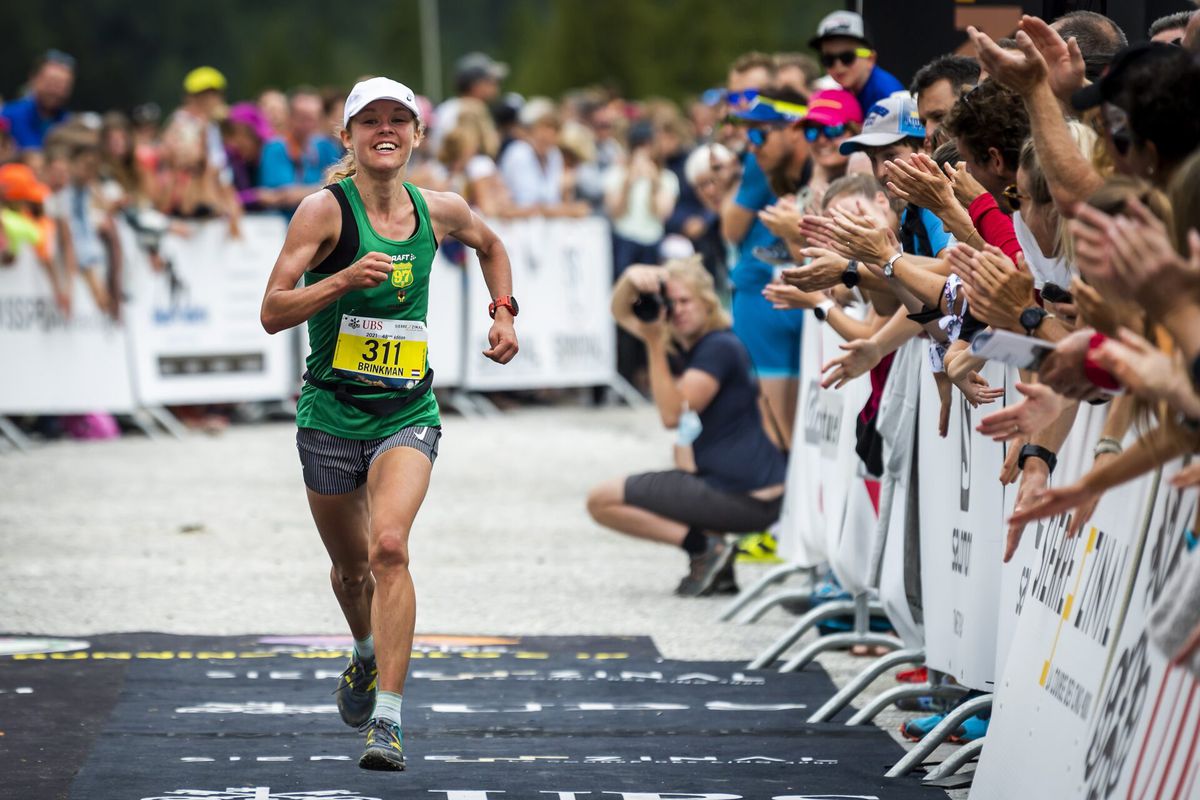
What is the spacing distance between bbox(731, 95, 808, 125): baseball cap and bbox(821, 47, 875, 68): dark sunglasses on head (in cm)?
31

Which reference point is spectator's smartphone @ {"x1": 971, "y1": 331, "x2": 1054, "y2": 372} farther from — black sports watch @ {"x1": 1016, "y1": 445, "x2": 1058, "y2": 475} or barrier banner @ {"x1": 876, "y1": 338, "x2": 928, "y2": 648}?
barrier banner @ {"x1": 876, "y1": 338, "x2": 928, "y2": 648}

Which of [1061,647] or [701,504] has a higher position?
[1061,647]

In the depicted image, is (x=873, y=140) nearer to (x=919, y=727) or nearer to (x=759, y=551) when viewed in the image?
(x=919, y=727)

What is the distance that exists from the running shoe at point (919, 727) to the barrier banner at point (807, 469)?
1.90m

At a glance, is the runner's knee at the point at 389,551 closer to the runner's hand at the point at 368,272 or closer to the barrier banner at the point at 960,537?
the runner's hand at the point at 368,272

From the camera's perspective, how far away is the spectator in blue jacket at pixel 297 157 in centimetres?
1620

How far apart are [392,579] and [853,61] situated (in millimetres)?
4088

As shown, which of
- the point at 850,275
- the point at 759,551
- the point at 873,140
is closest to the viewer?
the point at 850,275

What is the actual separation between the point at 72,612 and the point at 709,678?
10.2 ft

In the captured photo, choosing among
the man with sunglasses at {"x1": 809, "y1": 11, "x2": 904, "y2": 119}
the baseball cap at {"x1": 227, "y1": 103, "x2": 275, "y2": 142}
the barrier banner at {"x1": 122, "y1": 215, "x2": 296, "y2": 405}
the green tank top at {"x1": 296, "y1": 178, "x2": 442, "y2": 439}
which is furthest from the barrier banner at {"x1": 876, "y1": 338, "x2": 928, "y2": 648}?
the baseball cap at {"x1": 227, "y1": 103, "x2": 275, "y2": 142}

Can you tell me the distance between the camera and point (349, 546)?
6301 millimetres

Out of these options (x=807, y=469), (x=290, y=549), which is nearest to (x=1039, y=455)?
(x=807, y=469)

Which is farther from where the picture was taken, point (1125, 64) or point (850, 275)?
point (850, 275)

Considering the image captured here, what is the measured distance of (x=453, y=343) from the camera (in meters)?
17.0
